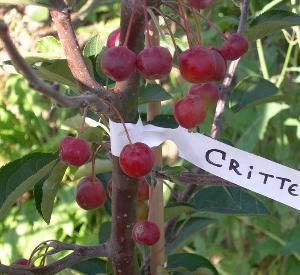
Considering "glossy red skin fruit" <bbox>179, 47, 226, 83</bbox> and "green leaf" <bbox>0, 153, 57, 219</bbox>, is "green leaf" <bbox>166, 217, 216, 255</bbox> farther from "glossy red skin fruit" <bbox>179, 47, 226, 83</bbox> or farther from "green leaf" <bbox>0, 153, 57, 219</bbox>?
"glossy red skin fruit" <bbox>179, 47, 226, 83</bbox>

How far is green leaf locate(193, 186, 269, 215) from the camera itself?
3.48 feet

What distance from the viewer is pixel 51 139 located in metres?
2.53

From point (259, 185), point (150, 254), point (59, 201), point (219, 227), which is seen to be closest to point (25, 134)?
point (59, 201)

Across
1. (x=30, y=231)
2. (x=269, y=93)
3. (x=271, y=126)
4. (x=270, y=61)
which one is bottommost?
(x=30, y=231)

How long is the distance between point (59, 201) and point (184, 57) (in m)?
1.61

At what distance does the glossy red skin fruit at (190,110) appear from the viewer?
73cm

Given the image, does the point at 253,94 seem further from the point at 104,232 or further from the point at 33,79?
the point at 33,79

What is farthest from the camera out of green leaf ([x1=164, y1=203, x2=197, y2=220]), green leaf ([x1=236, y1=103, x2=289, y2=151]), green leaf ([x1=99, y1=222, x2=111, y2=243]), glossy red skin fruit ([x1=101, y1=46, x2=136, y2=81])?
green leaf ([x1=236, y1=103, x2=289, y2=151])

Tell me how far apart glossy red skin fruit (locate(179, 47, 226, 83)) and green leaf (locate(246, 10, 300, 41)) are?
23 cm

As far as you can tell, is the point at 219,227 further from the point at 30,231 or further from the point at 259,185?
the point at 259,185

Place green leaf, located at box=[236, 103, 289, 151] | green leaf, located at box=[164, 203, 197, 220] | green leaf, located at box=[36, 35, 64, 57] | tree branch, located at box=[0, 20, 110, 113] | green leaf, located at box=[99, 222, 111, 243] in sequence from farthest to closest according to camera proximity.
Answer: green leaf, located at box=[236, 103, 289, 151]
green leaf, located at box=[99, 222, 111, 243]
green leaf, located at box=[164, 203, 197, 220]
green leaf, located at box=[36, 35, 64, 57]
tree branch, located at box=[0, 20, 110, 113]

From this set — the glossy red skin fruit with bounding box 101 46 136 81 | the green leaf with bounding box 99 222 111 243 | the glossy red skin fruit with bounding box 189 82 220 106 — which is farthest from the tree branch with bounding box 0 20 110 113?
the green leaf with bounding box 99 222 111 243

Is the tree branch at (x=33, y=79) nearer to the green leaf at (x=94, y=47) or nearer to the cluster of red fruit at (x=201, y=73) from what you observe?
the cluster of red fruit at (x=201, y=73)

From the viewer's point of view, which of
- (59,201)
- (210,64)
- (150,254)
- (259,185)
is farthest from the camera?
(59,201)
